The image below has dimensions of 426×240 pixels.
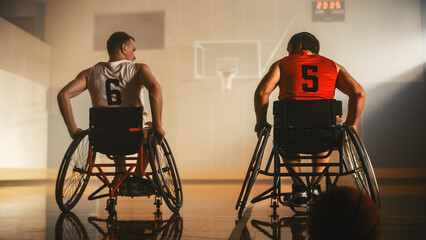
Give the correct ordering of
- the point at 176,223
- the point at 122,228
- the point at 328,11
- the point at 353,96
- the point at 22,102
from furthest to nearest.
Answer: the point at 328,11 < the point at 22,102 < the point at 353,96 < the point at 176,223 < the point at 122,228

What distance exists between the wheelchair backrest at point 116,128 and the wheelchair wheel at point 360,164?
3.54 ft

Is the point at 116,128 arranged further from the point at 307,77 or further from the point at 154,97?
the point at 307,77

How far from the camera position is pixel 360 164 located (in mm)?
2143

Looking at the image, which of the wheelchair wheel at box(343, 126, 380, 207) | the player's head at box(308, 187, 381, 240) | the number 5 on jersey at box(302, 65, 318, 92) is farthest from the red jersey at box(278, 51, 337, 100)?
the player's head at box(308, 187, 381, 240)

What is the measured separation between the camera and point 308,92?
2.38 meters

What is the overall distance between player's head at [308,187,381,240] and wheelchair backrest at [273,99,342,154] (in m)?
0.88


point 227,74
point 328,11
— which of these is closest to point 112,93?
point 227,74

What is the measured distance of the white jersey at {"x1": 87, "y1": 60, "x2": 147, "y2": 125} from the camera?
8.45ft

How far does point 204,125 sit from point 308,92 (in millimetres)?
4321

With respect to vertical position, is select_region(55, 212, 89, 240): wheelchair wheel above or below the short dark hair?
below

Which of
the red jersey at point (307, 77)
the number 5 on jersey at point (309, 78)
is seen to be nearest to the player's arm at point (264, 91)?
the red jersey at point (307, 77)

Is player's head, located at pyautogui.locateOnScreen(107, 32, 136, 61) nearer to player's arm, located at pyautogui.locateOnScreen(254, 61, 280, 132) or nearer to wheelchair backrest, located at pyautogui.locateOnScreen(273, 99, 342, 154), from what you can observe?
player's arm, located at pyautogui.locateOnScreen(254, 61, 280, 132)

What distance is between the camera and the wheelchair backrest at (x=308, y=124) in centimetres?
224

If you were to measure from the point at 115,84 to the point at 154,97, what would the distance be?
26 cm
